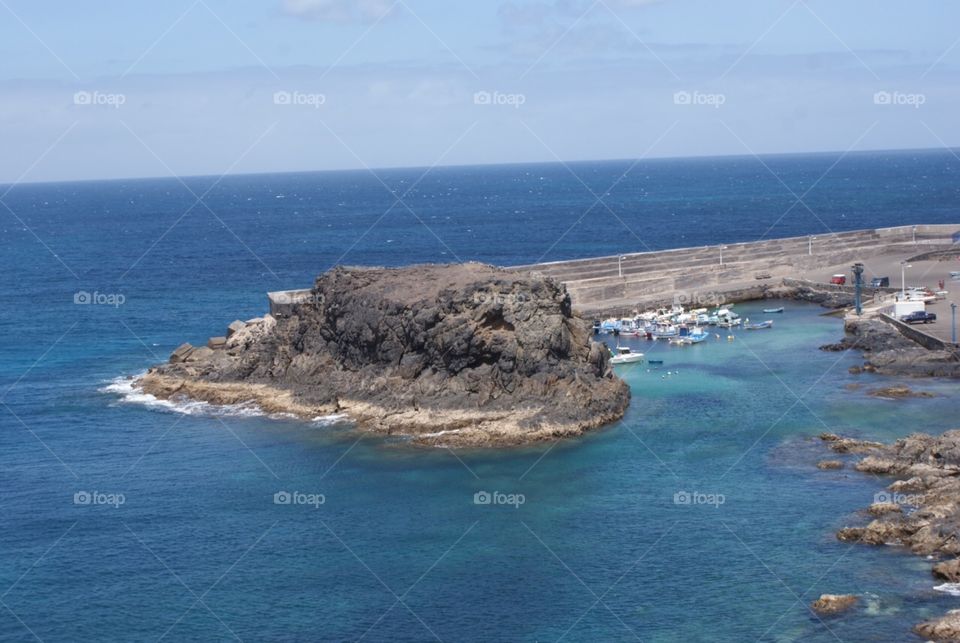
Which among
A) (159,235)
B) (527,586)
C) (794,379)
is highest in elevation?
(159,235)

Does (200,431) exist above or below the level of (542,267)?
below

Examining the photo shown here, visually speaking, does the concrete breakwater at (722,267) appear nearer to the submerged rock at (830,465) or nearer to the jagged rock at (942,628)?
the submerged rock at (830,465)

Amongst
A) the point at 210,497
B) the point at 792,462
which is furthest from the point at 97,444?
the point at 792,462

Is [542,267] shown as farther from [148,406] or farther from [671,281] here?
[148,406]

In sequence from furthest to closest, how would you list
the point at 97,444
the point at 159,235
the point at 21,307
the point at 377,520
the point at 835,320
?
the point at 159,235
the point at 21,307
the point at 835,320
the point at 97,444
the point at 377,520

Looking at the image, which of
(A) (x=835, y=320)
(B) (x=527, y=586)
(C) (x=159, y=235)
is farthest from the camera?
(C) (x=159, y=235)

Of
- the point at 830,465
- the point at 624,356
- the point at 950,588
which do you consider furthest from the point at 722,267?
the point at 950,588

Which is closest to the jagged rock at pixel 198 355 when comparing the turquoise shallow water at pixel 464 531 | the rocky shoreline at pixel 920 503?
the turquoise shallow water at pixel 464 531

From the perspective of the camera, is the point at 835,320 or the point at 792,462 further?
the point at 835,320
